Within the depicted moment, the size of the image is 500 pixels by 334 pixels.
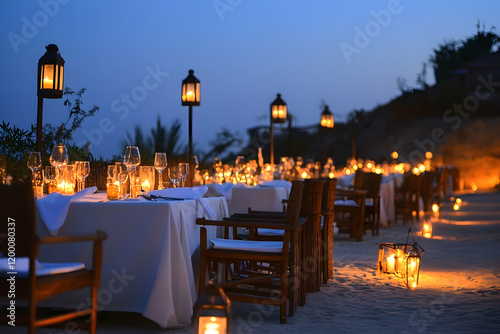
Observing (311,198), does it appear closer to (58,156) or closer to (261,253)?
(261,253)

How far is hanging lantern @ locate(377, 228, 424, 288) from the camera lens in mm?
5121

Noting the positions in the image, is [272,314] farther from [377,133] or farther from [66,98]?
[377,133]

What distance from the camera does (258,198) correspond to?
690 cm

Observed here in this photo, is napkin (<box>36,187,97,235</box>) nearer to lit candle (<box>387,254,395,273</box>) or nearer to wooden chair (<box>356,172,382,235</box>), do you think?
lit candle (<box>387,254,395,273</box>)

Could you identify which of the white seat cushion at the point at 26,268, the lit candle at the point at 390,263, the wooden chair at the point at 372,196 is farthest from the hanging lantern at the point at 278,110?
the white seat cushion at the point at 26,268

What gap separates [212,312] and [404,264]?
130 inches

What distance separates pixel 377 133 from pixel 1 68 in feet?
85.5

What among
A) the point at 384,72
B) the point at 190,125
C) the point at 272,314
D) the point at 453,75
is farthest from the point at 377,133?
the point at 272,314

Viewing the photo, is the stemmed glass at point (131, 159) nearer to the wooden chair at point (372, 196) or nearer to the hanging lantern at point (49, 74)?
the hanging lantern at point (49, 74)

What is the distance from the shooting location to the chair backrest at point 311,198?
181 inches

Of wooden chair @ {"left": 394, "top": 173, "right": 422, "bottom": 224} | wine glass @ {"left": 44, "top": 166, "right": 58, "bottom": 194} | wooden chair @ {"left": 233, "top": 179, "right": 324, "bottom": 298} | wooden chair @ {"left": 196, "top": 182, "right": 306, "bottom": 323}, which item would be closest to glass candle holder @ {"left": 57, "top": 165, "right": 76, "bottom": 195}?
wine glass @ {"left": 44, "top": 166, "right": 58, "bottom": 194}

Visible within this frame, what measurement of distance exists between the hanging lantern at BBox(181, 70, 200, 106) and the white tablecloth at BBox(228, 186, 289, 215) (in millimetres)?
1268

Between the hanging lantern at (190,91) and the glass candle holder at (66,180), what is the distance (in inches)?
130

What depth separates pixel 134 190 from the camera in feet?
12.9
